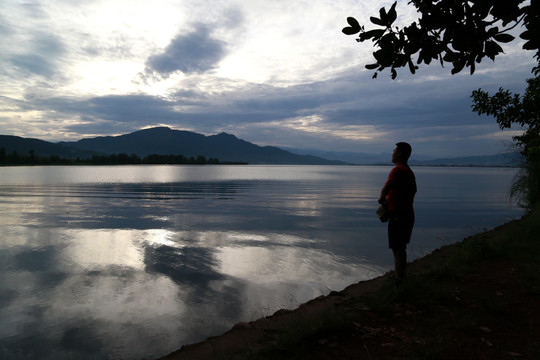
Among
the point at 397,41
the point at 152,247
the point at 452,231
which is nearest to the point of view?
the point at 397,41

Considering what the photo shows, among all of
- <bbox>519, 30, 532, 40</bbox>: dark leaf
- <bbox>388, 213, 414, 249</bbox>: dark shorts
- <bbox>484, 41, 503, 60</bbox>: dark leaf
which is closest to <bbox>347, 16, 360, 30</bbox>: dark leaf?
<bbox>484, 41, 503, 60</bbox>: dark leaf

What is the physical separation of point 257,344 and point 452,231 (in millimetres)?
15462

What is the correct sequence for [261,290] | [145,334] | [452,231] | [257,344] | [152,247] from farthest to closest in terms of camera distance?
[452,231] → [152,247] → [261,290] → [145,334] → [257,344]

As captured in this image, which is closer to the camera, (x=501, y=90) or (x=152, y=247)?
(x=501, y=90)

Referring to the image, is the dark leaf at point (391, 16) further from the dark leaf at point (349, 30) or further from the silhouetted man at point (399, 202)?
the silhouetted man at point (399, 202)

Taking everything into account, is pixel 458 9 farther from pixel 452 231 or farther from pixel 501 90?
pixel 452 231

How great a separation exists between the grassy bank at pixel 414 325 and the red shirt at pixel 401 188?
1.60 meters

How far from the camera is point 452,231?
17078 millimetres

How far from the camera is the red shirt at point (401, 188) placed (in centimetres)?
643

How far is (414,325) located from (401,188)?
2505 millimetres

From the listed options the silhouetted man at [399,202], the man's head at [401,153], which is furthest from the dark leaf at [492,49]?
the man's head at [401,153]

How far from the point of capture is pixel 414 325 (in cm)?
525

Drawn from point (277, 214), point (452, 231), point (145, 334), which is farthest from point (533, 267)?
point (277, 214)

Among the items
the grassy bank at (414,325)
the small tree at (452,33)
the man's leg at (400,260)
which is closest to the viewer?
the small tree at (452,33)
